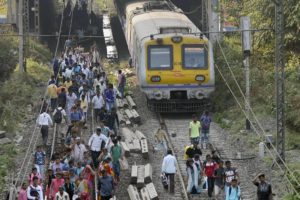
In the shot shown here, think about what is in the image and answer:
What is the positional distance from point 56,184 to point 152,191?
301cm

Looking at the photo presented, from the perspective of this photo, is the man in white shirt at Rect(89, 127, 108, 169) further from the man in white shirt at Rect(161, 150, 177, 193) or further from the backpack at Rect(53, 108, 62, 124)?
the backpack at Rect(53, 108, 62, 124)

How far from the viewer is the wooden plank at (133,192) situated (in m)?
17.9

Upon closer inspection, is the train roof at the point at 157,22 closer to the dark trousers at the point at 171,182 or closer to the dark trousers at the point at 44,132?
the dark trousers at the point at 44,132

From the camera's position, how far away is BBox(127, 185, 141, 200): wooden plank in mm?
17930

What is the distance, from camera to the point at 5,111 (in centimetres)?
2666

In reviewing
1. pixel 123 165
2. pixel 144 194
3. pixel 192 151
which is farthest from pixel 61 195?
pixel 123 165

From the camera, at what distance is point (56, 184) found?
51.5 feet

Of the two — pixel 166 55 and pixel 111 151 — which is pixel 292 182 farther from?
pixel 166 55

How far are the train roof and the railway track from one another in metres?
2.97

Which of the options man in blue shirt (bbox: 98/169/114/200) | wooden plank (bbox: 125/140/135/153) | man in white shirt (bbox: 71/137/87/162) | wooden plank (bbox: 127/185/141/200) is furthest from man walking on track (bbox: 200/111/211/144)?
man in blue shirt (bbox: 98/169/114/200)

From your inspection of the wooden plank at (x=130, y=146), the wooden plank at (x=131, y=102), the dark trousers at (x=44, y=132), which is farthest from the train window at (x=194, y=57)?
the dark trousers at (x=44, y=132)

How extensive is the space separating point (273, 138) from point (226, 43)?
41.8 feet

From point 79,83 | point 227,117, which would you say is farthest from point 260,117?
point 79,83

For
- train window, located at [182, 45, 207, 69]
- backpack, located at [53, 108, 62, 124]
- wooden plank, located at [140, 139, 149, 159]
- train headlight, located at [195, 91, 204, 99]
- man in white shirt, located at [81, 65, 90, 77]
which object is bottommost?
wooden plank, located at [140, 139, 149, 159]
